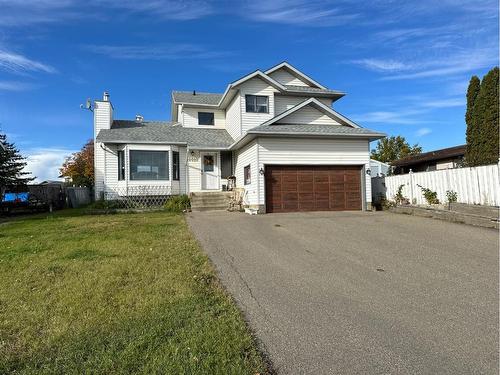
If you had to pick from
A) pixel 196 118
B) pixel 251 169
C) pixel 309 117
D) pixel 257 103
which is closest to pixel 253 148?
pixel 251 169

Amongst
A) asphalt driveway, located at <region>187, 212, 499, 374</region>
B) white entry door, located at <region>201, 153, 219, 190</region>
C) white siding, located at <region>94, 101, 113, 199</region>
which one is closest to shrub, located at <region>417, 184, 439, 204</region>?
asphalt driveway, located at <region>187, 212, 499, 374</region>

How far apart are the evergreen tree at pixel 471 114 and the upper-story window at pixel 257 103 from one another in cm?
978

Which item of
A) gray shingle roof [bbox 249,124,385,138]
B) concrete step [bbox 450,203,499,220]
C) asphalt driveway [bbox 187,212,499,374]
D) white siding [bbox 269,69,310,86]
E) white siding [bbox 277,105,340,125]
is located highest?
white siding [bbox 269,69,310,86]

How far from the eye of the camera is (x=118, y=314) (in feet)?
15.0

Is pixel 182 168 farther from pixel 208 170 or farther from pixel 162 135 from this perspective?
pixel 162 135

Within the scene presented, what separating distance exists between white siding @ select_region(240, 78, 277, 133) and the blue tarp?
1347cm

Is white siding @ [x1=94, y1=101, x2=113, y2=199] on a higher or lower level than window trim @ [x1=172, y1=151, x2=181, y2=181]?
higher

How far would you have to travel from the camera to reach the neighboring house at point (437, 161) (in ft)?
79.2

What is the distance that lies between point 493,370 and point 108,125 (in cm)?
2174

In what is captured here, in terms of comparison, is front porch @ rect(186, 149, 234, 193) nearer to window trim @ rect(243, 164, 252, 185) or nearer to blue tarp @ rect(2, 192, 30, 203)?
window trim @ rect(243, 164, 252, 185)

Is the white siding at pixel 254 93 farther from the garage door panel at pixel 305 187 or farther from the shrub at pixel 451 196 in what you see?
the shrub at pixel 451 196

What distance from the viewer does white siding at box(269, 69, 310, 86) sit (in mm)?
21406

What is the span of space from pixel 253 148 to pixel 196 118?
8.03m

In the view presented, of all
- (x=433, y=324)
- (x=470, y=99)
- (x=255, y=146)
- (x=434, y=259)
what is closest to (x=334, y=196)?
(x=255, y=146)
